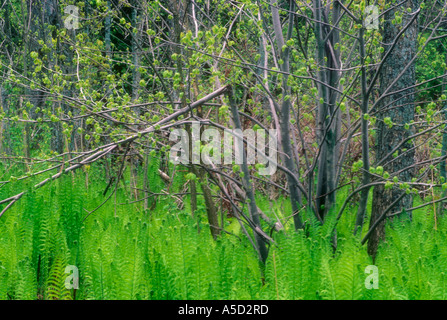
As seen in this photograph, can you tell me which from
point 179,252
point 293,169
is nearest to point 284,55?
point 293,169

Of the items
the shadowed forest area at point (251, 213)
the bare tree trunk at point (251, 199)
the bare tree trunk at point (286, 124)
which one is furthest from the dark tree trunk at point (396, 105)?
the bare tree trunk at point (251, 199)

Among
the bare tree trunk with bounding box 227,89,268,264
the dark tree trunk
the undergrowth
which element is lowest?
the undergrowth

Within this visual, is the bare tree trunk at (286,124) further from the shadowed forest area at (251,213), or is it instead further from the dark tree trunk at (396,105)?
the dark tree trunk at (396,105)

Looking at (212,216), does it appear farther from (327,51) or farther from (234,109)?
(327,51)

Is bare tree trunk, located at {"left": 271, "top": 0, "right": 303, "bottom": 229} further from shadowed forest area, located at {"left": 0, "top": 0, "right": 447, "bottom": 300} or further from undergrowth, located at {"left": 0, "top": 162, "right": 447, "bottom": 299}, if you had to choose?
undergrowth, located at {"left": 0, "top": 162, "right": 447, "bottom": 299}

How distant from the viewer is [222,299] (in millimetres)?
2559

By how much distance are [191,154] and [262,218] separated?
3.18 ft

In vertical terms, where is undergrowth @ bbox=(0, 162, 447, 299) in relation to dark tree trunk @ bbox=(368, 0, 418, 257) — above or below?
below

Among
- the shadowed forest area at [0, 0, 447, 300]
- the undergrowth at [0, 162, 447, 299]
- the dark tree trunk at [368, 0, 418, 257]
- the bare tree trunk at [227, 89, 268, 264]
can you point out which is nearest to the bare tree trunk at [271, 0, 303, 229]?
the shadowed forest area at [0, 0, 447, 300]

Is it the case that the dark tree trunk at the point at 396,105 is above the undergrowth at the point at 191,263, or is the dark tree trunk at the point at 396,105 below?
above

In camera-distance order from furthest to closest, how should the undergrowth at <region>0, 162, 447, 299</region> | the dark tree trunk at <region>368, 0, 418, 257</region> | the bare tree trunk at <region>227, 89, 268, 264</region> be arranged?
the dark tree trunk at <region>368, 0, 418, 257</region> < the bare tree trunk at <region>227, 89, 268, 264</region> < the undergrowth at <region>0, 162, 447, 299</region>

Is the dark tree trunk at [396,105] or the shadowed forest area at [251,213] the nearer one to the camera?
the shadowed forest area at [251,213]

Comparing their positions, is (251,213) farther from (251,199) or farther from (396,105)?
(396,105)

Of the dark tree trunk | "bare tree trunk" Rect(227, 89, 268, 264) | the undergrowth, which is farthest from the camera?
the dark tree trunk
